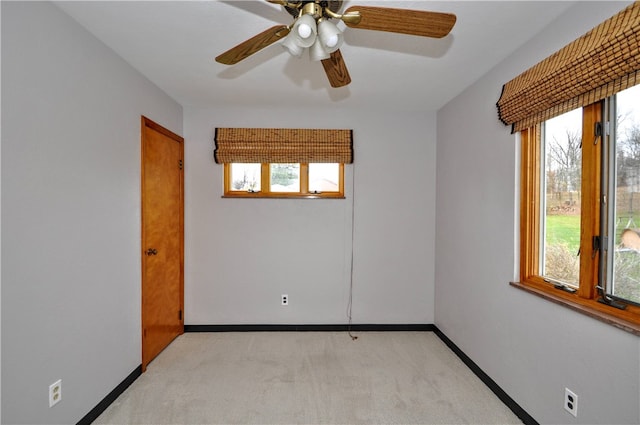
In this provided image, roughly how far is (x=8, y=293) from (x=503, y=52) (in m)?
3.07

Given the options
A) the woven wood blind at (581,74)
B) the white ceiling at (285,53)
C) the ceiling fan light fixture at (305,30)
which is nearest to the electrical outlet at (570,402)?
the woven wood blind at (581,74)

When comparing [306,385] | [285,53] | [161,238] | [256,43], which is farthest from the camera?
[161,238]

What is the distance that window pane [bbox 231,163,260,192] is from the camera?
130 inches

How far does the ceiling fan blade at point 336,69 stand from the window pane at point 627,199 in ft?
4.39

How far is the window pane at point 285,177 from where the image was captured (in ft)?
10.9

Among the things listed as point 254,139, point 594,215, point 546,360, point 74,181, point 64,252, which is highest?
point 254,139

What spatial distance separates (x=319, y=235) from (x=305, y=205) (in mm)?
361

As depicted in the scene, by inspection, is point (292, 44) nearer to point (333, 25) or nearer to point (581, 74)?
point (333, 25)

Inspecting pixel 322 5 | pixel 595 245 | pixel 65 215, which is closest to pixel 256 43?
pixel 322 5

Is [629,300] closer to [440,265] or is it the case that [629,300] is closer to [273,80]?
[440,265]

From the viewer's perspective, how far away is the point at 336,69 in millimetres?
1584

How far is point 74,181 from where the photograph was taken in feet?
5.62

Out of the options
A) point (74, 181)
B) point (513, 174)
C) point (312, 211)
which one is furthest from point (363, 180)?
point (74, 181)

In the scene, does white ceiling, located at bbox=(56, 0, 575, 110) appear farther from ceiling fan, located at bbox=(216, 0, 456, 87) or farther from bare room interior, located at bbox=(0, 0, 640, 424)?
ceiling fan, located at bbox=(216, 0, 456, 87)
